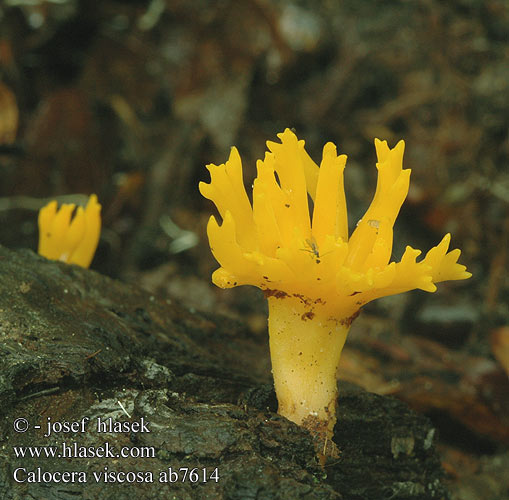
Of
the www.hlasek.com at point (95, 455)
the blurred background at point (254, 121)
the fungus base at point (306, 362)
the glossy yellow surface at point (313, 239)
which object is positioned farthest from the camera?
the blurred background at point (254, 121)

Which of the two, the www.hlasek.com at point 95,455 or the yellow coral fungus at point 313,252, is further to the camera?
the yellow coral fungus at point 313,252

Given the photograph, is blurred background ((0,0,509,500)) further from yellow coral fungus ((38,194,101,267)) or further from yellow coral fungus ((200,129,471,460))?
yellow coral fungus ((200,129,471,460))

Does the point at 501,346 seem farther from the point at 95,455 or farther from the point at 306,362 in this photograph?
the point at 95,455

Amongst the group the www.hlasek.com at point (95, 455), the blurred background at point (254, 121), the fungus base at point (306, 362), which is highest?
the blurred background at point (254, 121)

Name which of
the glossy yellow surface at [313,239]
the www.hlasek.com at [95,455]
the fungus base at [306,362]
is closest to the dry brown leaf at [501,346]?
the glossy yellow surface at [313,239]

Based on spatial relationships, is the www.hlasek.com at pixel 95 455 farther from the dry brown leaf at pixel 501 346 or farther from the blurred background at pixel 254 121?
the blurred background at pixel 254 121

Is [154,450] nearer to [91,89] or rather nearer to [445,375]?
[445,375]

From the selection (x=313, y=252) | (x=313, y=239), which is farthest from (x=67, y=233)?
(x=313, y=252)
